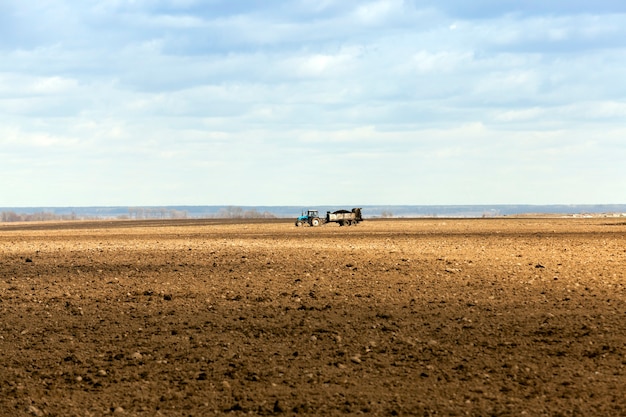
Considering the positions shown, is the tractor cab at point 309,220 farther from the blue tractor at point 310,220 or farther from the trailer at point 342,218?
the trailer at point 342,218

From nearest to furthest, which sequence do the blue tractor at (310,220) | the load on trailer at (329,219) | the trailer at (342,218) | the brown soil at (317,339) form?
the brown soil at (317,339)
the trailer at (342,218)
the load on trailer at (329,219)
the blue tractor at (310,220)

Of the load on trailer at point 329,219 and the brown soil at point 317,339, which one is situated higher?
the load on trailer at point 329,219

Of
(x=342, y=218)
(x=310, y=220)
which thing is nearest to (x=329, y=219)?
(x=342, y=218)

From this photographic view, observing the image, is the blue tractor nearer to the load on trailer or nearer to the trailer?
the load on trailer

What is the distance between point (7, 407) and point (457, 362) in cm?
616

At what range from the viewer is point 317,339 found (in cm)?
1330

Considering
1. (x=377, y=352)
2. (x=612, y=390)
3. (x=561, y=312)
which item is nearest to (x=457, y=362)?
(x=377, y=352)

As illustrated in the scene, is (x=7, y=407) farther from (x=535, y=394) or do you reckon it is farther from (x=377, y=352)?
(x=535, y=394)

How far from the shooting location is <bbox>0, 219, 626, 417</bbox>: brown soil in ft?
33.3

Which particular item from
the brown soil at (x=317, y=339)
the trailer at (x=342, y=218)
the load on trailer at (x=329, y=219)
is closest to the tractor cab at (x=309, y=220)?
the load on trailer at (x=329, y=219)

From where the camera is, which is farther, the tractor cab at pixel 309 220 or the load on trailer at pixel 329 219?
the tractor cab at pixel 309 220

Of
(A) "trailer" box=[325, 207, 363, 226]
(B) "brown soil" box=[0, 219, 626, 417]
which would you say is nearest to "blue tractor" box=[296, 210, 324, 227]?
(A) "trailer" box=[325, 207, 363, 226]

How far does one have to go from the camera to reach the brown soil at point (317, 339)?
33.3ft

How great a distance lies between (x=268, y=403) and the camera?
1000 cm
